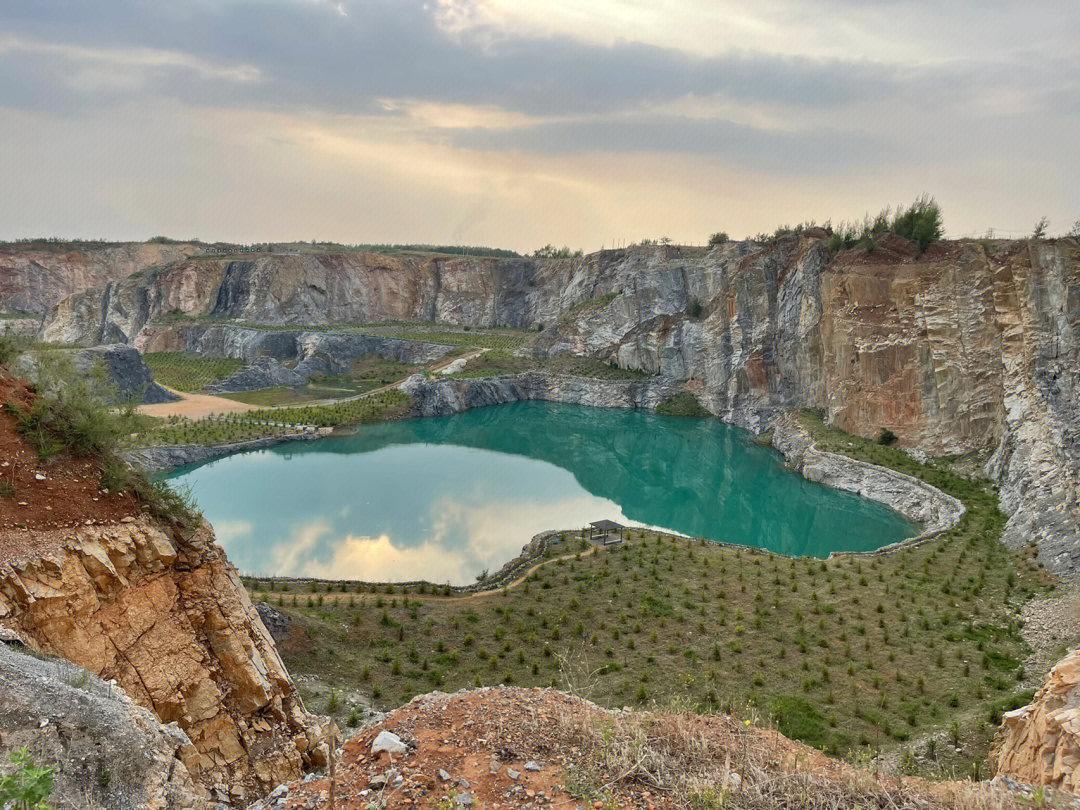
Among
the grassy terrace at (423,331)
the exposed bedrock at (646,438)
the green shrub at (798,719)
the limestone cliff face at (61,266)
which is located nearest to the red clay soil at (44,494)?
the green shrub at (798,719)

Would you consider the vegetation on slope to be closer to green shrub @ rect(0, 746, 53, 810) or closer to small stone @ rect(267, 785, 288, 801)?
small stone @ rect(267, 785, 288, 801)

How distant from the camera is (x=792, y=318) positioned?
4594cm

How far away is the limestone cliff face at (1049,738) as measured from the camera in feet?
22.3

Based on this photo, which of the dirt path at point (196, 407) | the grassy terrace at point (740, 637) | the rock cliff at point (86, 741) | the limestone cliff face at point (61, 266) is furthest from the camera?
the limestone cliff face at point (61, 266)

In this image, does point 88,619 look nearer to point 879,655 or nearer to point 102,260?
point 879,655

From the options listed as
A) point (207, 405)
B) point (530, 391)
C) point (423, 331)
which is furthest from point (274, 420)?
point (423, 331)

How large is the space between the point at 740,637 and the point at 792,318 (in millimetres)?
33828

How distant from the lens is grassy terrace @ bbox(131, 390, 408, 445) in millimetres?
38688

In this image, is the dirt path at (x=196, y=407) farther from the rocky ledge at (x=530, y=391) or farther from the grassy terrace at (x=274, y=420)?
the rocky ledge at (x=530, y=391)

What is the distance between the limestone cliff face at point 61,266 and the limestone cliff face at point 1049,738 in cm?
8983

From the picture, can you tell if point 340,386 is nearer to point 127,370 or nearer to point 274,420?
point 274,420

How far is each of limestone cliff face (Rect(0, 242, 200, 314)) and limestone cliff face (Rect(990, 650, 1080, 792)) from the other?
89830mm

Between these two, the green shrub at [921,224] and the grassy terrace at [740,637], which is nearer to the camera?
the grassy terrace at [740,637]

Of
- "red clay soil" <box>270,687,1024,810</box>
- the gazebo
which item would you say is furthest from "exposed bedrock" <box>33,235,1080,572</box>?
"red clay soil" <box>270,687,1024,810</box>
